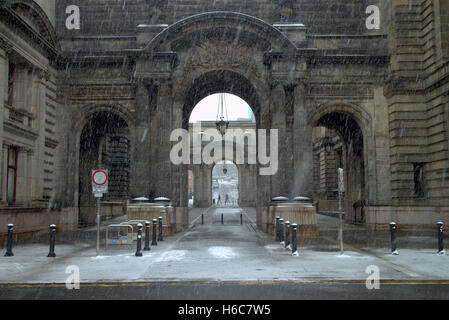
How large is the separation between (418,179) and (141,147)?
14036mm

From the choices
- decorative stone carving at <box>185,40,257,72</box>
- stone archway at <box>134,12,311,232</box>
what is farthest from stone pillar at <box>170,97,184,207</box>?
decorative stone carving at <box>185,40,257,72</box>

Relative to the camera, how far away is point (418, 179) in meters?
23.4

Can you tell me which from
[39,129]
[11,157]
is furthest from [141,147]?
[11,157]

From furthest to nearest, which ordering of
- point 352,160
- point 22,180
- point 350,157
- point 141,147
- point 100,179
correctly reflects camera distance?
point 350,157
point 352,160
point 141,147
point 22,180
point 100,179

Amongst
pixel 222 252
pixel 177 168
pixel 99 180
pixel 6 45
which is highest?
pixel 6 45

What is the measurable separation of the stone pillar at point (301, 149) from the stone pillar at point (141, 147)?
23.8ft

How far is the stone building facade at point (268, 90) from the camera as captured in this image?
22312 mm

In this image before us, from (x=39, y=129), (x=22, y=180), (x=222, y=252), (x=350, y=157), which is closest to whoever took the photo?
(x=222, y=252)

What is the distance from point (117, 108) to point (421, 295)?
1927 cm

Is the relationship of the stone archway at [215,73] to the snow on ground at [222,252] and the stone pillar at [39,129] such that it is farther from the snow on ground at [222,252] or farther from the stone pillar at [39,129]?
the snow on ground at [222,252]

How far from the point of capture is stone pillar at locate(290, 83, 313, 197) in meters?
22.7

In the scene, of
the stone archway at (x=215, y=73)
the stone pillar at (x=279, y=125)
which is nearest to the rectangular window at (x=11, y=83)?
the stone archway at (x=215, y=73)

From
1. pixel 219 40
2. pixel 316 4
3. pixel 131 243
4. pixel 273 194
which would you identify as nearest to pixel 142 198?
pixel 131 243

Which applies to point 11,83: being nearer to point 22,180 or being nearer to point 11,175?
point 11,175
